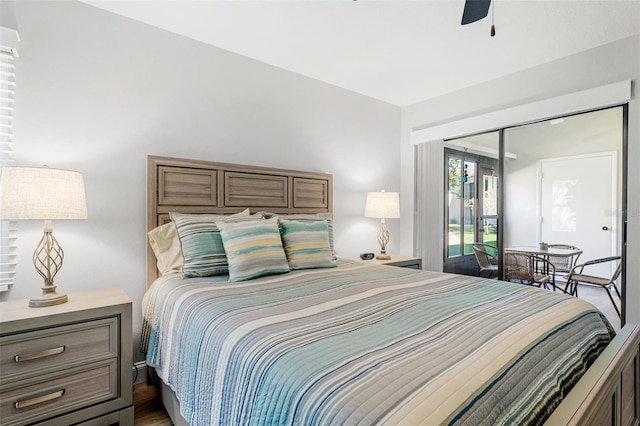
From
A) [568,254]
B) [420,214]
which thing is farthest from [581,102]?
[420,214]

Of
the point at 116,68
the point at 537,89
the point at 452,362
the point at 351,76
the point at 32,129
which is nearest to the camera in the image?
the point at 452,362

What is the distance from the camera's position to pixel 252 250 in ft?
6.61

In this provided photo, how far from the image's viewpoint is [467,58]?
2.93 m

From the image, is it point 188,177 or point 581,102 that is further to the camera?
point 581,102

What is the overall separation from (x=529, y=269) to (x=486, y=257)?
435 millimetres

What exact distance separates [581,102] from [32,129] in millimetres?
4145

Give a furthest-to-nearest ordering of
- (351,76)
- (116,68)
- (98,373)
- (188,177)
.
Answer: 1. (351,76)
2. (188,177)
3. (116,68)
4. (98,373)

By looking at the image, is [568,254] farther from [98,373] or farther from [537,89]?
[98,373]

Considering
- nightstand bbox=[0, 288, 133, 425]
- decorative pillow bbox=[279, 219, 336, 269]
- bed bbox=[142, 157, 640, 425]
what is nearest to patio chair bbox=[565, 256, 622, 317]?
bed bbox=[142, 157, 640, 425]

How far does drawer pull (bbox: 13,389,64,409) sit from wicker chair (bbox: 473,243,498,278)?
3.75 m

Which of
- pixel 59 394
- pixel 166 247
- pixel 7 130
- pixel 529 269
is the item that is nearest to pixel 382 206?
pixel 529 269

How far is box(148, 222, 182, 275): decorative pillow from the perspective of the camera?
2148mm

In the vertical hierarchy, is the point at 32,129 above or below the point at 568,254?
above

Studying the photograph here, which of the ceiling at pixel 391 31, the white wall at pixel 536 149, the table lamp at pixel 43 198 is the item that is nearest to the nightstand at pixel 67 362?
the table lamp at pixel 43 198
